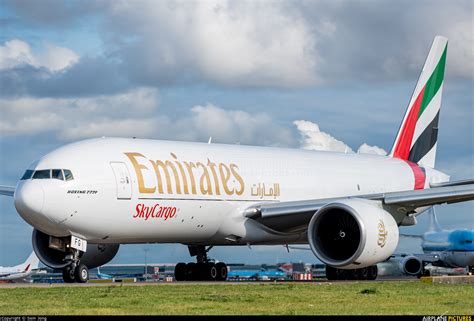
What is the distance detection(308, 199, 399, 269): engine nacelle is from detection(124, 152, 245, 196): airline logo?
10.8 feet

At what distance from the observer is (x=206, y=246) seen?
32.0 meters

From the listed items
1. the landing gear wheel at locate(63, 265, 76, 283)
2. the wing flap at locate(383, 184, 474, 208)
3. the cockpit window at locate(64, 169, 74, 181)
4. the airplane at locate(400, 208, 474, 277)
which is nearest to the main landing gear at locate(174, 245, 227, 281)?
the wing flap at locate(383, 184, 474, 208)

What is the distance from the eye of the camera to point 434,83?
39.8m

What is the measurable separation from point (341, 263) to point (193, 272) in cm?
663

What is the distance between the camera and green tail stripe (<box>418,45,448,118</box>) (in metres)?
39.3

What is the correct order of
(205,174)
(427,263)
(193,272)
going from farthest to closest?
1. (427,263)
2. (193,272)
3. (205,174)

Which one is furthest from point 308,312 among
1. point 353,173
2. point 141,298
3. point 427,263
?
point 427,263

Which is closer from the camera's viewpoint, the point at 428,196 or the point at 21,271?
the point at 428,196

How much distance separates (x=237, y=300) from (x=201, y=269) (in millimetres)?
13521

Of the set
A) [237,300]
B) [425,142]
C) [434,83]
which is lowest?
[237,300]

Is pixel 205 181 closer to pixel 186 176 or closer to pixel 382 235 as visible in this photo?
pixel 186 176

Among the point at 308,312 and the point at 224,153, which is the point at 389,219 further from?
the point at 308,312

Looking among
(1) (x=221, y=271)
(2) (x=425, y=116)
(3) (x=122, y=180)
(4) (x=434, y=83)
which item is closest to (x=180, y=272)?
(1) (x=221, y=271)

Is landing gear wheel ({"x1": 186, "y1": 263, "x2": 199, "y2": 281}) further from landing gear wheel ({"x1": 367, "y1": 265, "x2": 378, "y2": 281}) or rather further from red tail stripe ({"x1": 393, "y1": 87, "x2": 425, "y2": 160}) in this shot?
red tail stripe ({"x1": 393, "y1": 87, "x2": 425, "y2": 160})
